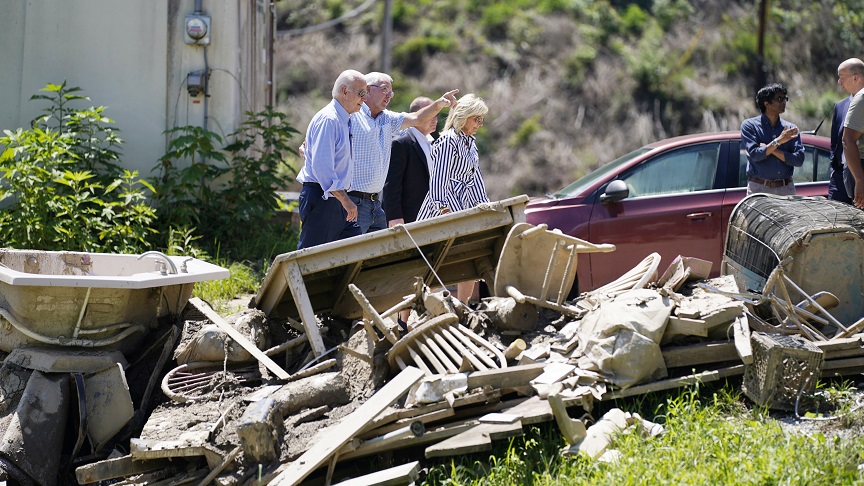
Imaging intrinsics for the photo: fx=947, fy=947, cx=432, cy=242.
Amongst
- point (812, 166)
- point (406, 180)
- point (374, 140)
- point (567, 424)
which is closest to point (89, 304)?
point (374, 140)

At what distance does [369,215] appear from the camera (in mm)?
6984

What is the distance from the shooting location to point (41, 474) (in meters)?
5.67

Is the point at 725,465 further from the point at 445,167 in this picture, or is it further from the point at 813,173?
the point at 813,173

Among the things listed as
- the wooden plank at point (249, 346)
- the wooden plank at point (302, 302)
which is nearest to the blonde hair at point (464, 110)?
the wooden plank at point (302, 302)

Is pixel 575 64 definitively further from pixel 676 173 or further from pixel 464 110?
pixel 464 110

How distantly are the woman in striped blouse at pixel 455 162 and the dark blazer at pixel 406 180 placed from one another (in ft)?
1.02

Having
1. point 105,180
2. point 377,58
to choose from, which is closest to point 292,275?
point 105,180

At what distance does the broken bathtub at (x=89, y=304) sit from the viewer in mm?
6016

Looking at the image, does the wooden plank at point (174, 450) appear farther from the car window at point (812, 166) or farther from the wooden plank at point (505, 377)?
the car window at point (812, 166)

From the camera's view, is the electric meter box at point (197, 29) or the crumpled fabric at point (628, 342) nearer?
the crumpled fabric at point (628, 342)

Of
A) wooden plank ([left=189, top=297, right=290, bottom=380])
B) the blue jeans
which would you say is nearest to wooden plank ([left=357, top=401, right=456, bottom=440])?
wooden plank ([left=189, top=297, right=290, bottom=380])

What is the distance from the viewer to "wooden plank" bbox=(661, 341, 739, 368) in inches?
213

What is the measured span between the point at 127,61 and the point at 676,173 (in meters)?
5.75

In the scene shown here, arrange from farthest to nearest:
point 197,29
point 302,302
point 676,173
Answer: point 197,29 < point 676,173 < point 302,302
